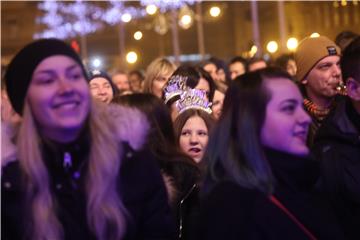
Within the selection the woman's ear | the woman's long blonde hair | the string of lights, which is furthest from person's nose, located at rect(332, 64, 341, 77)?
the string of lights

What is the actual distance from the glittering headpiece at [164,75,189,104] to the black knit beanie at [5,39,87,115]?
2.00 m

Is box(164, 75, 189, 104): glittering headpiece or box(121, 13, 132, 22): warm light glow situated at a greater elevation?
box(121, 13, 132, 22): warm light glow

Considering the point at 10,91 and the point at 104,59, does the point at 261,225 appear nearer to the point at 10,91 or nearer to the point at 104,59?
the point at 10,91

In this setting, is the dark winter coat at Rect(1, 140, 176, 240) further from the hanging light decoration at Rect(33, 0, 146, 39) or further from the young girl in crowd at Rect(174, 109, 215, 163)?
the hanging light decoration at Rect(33, 0, 146, 39)

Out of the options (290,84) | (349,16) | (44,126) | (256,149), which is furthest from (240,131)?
(349,16)

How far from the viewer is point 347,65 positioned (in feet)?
9.22

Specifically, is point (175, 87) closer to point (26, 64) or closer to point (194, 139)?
point (194, 139)

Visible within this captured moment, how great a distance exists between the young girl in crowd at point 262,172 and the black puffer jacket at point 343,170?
399 mm

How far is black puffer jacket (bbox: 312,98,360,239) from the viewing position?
255 cm

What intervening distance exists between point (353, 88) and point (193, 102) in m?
1.33

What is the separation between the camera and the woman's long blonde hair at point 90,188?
2113 millimetres

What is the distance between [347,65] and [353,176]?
552 millimetres

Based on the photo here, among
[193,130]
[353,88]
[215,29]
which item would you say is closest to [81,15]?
[215,29]

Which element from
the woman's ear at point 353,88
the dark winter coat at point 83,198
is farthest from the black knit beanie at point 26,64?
the woman's ear at point 353,88
